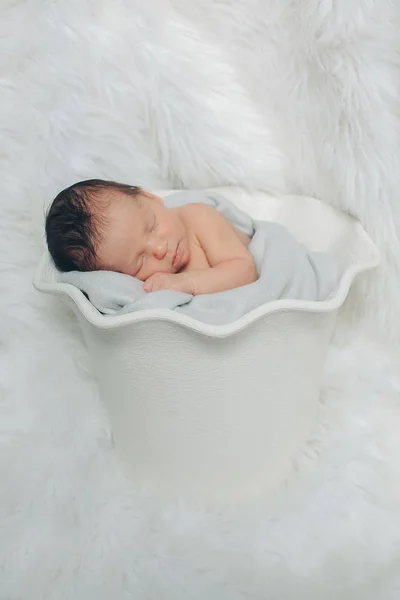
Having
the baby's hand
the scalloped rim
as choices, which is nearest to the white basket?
the scalloped rim

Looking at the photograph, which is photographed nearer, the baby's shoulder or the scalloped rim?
the scalloped rim

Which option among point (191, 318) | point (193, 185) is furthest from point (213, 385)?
point (193, 185)

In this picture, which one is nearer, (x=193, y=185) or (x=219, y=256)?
(x=219, y=256)

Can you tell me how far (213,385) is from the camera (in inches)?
32.4

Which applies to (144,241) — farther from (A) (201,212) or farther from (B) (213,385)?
(B) (213,385)

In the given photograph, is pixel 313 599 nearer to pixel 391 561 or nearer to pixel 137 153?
pixel 391 561

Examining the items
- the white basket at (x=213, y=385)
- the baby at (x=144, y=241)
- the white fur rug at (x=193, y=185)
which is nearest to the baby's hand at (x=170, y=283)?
the baby at (x=144, y=241)

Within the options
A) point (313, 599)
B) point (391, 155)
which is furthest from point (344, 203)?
point (313, 599)

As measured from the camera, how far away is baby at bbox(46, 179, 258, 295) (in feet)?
2.97

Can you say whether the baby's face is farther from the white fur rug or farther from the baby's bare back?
the white fur rug

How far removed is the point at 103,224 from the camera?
2.97 ft

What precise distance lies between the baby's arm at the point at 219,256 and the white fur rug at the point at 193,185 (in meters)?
0.17

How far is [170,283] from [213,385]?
Answer: 0.52 ft

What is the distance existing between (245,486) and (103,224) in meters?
0.41
